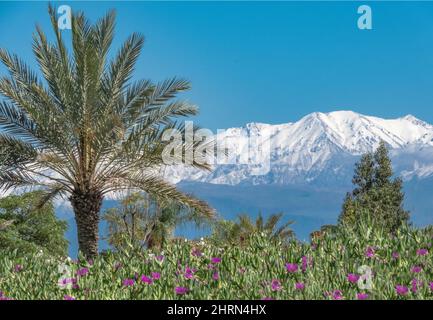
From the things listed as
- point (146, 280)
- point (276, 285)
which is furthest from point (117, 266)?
point (276, 285)

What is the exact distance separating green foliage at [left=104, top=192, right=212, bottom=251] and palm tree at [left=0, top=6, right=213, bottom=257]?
11.6 meters

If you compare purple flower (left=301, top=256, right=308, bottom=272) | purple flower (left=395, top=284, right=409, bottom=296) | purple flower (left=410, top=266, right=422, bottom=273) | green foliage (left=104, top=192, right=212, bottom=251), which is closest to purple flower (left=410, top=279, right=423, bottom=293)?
purple flower (left=395, top=284, right=409, bottom=296)

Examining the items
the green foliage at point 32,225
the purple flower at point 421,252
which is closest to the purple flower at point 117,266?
the purple flower at point 421,252

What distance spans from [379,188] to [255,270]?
127ft

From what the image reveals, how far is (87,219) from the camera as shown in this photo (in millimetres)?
15703

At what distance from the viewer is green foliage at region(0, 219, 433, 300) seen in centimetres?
594

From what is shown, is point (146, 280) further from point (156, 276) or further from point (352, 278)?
point (352, 278)

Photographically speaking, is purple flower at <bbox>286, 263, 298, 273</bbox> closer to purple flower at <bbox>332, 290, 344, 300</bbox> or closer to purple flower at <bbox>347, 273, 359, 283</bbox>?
purple flower at <bbox>347, 273, 359, 283</bbox>

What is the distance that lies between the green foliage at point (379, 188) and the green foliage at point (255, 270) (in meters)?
34.5

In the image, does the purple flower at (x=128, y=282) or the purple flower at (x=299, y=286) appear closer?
the purple flower at (x=299, y=286)

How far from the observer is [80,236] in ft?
51.8

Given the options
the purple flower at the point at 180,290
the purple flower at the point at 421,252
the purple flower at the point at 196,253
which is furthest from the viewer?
the purple flower at the point at 196,253

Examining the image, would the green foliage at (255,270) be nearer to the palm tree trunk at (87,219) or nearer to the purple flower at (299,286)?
the purple flower at (299,286)

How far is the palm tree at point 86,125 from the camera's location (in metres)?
15.1
